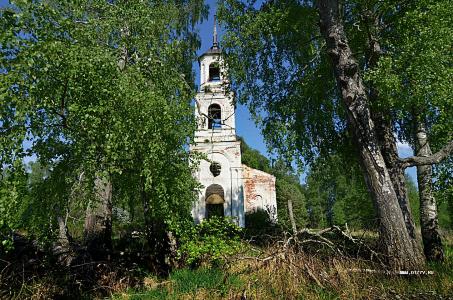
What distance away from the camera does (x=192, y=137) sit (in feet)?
23.2

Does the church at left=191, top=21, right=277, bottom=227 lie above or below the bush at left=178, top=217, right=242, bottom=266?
above

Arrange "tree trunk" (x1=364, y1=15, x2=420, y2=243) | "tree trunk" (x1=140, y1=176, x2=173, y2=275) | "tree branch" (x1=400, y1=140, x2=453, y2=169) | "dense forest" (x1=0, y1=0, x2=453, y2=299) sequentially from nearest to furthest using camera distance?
"dense forest" (x1=0, y1=0, x2=453, y2=299), "tree branch" (x1=400, y1=140, x2=453, y2=169), "tree trunk" (x1=364, y1=15, x2=420, y2=243), "tree trunk" (x1=140, y1=176, x2=173, y2=275)

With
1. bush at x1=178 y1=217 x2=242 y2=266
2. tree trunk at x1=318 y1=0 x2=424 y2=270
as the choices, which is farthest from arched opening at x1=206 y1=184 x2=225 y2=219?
tree trunk at x1=318 y1=0 x2=424 y2=270

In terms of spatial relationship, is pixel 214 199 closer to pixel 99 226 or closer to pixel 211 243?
pixel 99 226

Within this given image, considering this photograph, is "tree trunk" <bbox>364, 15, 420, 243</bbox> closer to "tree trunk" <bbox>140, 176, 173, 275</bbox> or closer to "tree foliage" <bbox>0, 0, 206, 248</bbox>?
"tree foliage" <bbox>0, 0, 206, 248</bbox>

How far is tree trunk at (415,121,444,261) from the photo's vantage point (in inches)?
303

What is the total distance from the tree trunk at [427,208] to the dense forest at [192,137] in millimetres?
32

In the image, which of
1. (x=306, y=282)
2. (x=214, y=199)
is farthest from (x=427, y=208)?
(x=214, y=199)

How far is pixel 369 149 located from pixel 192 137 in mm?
3500

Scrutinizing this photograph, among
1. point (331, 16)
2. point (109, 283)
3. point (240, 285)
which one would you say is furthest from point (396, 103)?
point (109, 283)

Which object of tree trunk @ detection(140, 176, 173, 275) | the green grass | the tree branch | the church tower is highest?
the church tower

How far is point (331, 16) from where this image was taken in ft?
21.6

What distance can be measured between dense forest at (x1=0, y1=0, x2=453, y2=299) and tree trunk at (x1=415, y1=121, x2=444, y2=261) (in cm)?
3

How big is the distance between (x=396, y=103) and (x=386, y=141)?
86 cm
